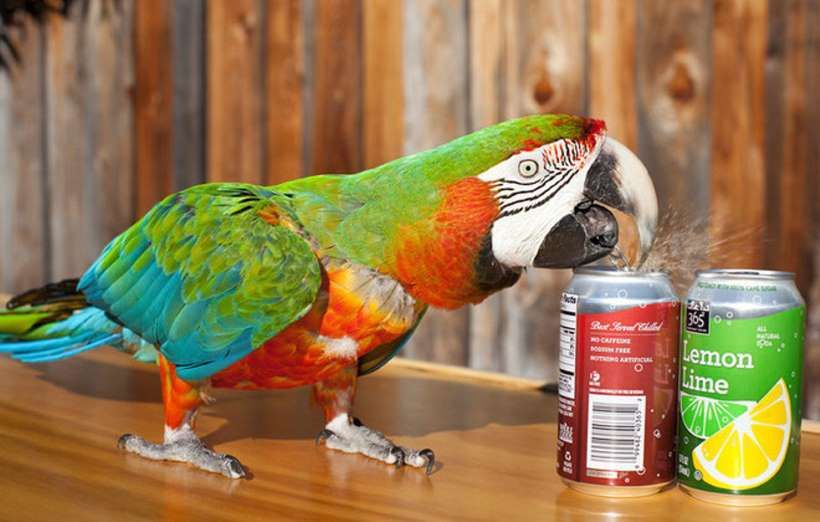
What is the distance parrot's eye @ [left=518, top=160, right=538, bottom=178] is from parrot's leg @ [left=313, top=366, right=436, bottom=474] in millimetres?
209

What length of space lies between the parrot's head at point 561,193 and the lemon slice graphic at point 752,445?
138 millimetres

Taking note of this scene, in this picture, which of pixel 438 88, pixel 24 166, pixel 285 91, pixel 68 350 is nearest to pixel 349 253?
pixel 68 350

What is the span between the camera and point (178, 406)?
2.26 feet

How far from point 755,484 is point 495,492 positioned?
0.16 metres

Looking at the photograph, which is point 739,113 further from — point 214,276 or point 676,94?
point 214,276

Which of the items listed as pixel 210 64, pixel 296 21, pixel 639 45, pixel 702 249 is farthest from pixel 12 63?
pixel 702 249

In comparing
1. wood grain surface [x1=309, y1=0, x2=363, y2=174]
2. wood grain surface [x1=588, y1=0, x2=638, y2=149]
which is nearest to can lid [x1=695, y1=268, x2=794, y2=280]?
wood grain surface [x1=588, y1=0, x2=638, y2=149]

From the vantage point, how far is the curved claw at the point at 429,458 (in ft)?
2.20

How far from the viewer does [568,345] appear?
1.94ft

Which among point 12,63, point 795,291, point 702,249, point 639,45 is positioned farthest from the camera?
point 12,63

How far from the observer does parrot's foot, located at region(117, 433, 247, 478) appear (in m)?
0.64

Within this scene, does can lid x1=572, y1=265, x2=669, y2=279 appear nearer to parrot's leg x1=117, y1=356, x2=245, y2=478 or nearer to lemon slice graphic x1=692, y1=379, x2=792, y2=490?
lemon slice graphic x1=692, y1=379, x2=792, y2=490

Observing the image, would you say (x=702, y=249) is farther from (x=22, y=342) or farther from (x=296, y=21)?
(x=296, y=21)

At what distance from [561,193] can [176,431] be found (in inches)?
12.6
